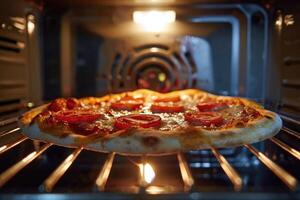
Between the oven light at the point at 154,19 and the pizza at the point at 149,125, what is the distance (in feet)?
1.23

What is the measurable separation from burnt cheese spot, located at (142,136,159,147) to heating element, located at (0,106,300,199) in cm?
4

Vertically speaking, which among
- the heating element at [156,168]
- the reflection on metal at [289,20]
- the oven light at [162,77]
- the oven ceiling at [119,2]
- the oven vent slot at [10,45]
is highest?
the oven ceiling at [119,2]

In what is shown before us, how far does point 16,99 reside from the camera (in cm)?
142

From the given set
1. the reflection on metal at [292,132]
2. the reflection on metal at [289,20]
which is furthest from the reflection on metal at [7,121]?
the reflection on metal at [289,20]

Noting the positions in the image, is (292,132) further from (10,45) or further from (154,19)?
(10,45)

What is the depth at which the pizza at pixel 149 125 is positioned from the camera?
0.86m

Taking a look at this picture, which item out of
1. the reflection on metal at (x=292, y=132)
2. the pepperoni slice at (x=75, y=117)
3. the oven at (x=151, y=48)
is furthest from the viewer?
the oven at (x=151, y=48)

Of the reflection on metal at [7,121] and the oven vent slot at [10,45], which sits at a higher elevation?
the oven vent slot at [10,45]

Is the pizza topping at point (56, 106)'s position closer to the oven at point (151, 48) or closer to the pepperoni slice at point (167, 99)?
the oven at point (151, 48)

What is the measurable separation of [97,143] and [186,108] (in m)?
0.59

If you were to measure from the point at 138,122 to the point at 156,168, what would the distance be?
0.77ft

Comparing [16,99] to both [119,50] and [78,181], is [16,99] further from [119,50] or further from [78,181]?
[78,181]

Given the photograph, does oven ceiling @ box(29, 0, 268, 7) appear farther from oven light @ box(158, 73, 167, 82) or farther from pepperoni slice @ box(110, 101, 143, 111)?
pepperoni slice @ box(110, 101, 143, 111)

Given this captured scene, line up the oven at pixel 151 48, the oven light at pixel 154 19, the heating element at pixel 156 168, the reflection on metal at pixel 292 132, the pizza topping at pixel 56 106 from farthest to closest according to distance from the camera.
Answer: the oven light at pixel 154 19
the oven at pixel 151 48
the pizza topping at pixel 56 106
the reflection on metal at pixel 292 132
the heating element at pixel 156 168
